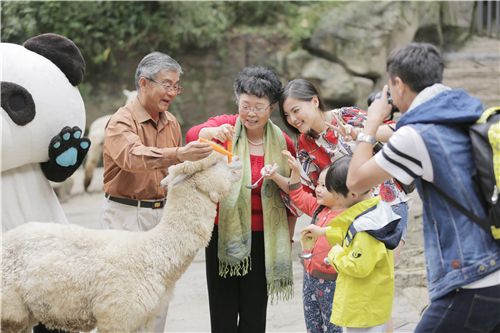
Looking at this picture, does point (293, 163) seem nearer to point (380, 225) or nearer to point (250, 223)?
point (250, 223)

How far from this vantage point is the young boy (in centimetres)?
330

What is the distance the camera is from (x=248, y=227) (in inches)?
158

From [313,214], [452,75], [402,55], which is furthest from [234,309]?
[452,75]

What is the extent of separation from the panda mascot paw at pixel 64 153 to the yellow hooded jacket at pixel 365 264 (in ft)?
4.50

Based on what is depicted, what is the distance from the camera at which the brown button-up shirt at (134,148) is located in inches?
149

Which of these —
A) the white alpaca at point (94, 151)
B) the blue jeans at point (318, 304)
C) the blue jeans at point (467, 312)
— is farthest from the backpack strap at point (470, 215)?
the white alpaca at point (94, 151)

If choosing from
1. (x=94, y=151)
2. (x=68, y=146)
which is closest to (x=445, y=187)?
(x=68, y=146)

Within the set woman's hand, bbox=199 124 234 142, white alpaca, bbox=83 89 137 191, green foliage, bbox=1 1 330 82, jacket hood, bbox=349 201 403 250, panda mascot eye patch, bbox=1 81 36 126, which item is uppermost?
panda mascot eye patch, bbox=1 81 36 126

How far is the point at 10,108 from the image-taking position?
12.3ft

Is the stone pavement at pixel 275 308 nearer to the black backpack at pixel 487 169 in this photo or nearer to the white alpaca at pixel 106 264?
the white alpaca at pixel 106 264

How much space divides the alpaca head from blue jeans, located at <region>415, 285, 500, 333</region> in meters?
1.17

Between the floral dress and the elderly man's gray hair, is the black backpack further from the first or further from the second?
the elderly man's gray hair

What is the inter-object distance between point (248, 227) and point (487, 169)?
1.56 m

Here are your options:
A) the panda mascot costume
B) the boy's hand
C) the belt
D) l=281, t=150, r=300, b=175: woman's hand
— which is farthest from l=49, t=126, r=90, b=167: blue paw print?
the boy's hand
